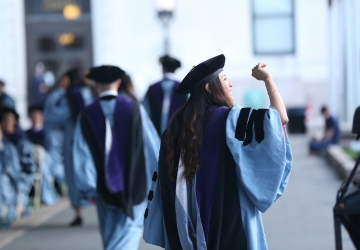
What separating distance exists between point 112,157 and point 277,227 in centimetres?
299

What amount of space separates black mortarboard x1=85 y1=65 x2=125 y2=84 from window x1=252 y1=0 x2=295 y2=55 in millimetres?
23399

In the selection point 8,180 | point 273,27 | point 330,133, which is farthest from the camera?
point 273,27

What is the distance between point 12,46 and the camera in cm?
3038

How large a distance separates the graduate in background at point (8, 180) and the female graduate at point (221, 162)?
6.19 m

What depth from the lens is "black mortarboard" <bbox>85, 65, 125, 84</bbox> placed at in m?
7.48

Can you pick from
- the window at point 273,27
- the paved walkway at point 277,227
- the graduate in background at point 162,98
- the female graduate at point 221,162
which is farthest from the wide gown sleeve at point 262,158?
the window at point 273,27

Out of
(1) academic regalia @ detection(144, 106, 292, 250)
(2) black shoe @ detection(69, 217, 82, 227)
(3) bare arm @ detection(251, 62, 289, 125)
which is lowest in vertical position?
(2) black shoe @ detection(69, 217, 82, 227)

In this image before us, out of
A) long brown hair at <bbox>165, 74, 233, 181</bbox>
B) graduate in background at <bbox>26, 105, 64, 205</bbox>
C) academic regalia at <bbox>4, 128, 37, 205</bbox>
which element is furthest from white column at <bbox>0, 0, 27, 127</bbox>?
long brown hair at <bbox>165, 74, 233, 181</bbox>

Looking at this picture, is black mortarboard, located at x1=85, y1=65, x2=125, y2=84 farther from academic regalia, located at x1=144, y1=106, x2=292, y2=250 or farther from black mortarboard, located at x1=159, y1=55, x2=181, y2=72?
black mortarboard, located at x1=159, y1=55, x2=181, y2=72

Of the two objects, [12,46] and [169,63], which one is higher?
[169,63]

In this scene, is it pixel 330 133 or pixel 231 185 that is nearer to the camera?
pixel 231 185

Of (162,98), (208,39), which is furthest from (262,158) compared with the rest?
(208,39)

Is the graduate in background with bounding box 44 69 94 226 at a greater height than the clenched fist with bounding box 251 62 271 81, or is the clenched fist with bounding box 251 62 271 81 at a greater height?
the clenched fist with bounding box 251 62 271 81

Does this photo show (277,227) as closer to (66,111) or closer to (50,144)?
(66,111)
